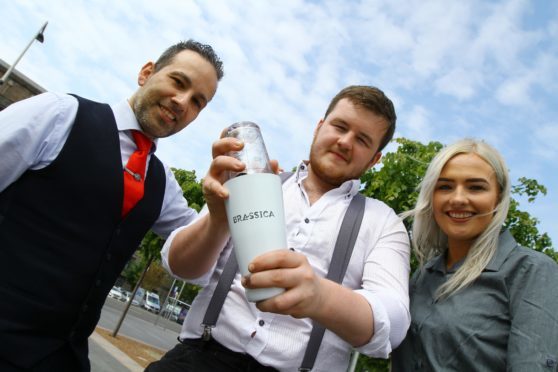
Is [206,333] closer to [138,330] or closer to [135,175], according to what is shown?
[135,175]

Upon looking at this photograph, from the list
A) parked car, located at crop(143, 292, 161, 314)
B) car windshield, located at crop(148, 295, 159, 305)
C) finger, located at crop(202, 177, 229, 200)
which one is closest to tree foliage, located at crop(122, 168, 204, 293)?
finger, located at crop(202, 177, 229, 200)

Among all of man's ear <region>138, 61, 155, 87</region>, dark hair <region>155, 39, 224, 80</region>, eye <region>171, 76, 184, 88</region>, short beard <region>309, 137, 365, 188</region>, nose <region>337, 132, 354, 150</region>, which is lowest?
short beard <region>309, 137, 365, 188</region>

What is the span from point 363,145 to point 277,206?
36.7 inches

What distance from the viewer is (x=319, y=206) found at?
180cm

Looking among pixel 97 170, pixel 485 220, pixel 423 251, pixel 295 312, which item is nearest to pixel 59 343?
pixel 97 170

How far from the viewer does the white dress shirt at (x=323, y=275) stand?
1417 millimetres

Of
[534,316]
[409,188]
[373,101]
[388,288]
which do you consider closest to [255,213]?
[388,288]

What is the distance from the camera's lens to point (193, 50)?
2723 mm

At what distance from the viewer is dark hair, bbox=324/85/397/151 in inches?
73.0

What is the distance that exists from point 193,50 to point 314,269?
69.9 inches

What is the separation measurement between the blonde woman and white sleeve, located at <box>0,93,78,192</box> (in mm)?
1859

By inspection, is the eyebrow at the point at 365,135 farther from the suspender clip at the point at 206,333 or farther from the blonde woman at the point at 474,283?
the suspender clip at the point at 206,333

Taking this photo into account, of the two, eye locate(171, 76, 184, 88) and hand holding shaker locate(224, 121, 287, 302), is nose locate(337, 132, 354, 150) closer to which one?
hand holding shaker locate(224, 121, 287, 302)

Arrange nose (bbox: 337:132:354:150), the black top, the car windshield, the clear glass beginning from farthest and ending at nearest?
1. the car windshield
2. nose (bbox: 337:132:354:150)
3. the black top
4. the clear glass
